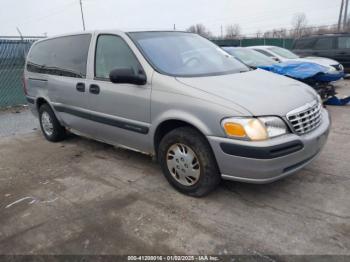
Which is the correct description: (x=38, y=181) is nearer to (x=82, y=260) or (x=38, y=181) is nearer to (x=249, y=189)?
(x=82, y=260)

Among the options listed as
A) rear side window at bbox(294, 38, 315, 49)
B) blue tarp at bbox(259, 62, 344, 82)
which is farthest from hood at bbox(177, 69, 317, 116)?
rear side window at bbox(294, 38, 315, 49)

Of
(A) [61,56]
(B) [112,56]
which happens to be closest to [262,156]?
(B) [112,56]

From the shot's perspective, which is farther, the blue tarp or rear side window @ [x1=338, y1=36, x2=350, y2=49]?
rear side window @ [x1=338, y1=36, x2=350, y2=49]

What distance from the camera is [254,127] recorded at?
284cm

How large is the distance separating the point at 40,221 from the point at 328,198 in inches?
114

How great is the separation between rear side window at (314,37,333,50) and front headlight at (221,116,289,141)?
11.8 meters

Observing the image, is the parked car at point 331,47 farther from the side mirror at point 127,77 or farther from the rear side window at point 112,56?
the side mirror at point 127,77

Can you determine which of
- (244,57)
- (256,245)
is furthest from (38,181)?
(244,57)

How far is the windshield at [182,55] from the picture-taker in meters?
3.62

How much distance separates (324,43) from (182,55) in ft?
37.0

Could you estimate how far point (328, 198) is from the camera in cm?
329

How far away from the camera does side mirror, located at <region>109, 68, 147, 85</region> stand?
137 inches

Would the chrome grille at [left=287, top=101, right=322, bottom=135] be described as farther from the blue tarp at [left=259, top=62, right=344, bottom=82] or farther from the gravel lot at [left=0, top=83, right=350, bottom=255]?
the blue tarp at [left=259, top=62, right=344, bottom=82]

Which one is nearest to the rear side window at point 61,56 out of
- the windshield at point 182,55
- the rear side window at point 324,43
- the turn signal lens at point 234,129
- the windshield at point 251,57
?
the windshield at point 182,55
